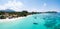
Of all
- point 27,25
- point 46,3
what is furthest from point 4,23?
point 46,3

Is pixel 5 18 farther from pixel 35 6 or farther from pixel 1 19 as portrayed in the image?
pixel 35 6

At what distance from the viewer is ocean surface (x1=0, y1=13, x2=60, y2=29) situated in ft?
11.0

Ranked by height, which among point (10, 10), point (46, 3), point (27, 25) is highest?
A: point (46, 3)

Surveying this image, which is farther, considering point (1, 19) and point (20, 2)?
point (1, 19)

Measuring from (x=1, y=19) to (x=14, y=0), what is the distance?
0.90 meters

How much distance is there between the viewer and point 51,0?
138 inches

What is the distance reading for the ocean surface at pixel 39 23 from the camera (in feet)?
11.0

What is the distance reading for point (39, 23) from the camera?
373cm

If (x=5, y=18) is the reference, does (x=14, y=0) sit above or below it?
above

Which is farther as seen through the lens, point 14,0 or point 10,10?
point 10,10

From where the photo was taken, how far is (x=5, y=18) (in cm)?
358

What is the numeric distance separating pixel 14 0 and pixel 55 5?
148 cm

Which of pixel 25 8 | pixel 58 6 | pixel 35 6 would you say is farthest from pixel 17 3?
pixel 58 6

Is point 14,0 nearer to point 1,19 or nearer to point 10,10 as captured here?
point 10,10
